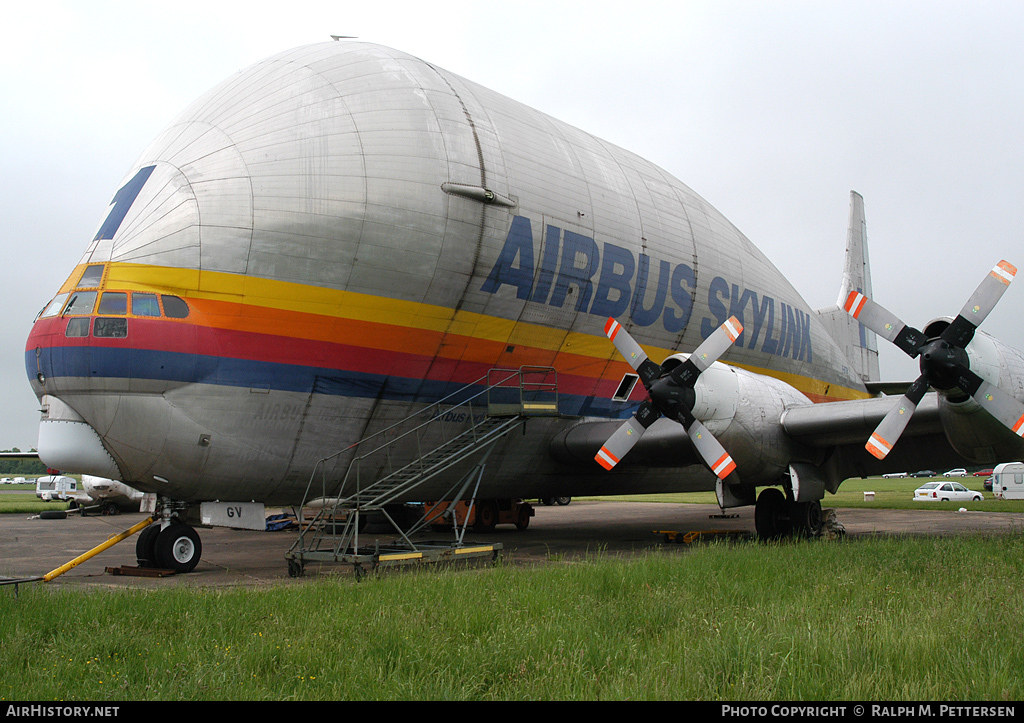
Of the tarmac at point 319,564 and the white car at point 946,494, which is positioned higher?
the tarmac at point 319,564

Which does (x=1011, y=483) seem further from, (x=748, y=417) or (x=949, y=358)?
(x=949, y=358)

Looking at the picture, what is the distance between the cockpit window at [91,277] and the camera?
11562 mm

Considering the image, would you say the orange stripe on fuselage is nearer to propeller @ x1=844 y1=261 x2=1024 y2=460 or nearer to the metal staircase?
the metal staircase

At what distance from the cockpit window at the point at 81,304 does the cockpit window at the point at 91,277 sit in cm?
16

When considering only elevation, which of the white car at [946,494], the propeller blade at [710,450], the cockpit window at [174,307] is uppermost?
the cockpit window at [174,307]

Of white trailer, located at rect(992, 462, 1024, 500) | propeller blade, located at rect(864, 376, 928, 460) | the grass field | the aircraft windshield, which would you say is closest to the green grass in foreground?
the grass field

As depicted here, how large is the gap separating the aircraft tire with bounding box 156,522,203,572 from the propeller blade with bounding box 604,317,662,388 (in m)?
8.34

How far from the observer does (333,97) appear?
1320cm

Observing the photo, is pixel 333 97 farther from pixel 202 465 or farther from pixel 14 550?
pixel 14 550

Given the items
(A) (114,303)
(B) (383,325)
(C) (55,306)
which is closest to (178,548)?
(A) (114,303)

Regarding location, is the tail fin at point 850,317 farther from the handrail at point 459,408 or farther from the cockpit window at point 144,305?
the cockpit window at point 144,305

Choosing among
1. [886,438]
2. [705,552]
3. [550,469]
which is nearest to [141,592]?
[705,552]
